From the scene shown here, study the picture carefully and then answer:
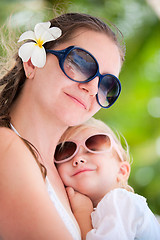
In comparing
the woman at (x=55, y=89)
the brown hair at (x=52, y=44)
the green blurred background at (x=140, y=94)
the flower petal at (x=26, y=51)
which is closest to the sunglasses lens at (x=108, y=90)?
the woman at (x=55, y=89)

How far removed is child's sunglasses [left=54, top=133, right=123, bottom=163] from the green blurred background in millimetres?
2468

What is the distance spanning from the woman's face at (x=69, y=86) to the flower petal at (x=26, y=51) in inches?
2.2

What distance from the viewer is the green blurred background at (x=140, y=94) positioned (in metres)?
Result: 3.75

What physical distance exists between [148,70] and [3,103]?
327 centimetres

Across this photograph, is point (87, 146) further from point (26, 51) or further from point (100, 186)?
point (26, 51)

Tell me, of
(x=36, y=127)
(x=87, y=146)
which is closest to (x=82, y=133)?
(x=87, y=146)

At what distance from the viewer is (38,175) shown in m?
0.88

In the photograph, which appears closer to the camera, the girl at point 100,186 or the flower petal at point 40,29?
the girl at point 100,186

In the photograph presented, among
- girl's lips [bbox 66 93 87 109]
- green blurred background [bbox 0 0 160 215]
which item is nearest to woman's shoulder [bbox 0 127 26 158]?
girl's lips [bbox 66 93 87 109]

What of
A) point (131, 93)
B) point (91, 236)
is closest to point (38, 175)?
point (91, 236)

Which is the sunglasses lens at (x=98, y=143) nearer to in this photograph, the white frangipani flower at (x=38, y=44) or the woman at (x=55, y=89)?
the woman at (x=55, y=89)

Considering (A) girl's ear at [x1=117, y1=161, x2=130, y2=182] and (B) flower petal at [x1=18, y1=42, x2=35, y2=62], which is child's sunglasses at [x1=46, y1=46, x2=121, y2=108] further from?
(A) girl's ear at [x1=117, y1=161, x2=130, y2=182]

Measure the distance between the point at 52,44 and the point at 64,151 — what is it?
422 mm

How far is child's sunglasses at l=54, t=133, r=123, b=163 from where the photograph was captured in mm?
1241
